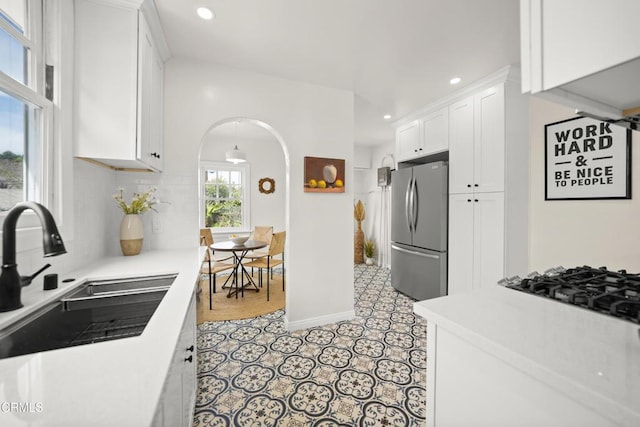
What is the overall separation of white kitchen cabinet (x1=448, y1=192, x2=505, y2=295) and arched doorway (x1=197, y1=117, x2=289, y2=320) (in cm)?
347

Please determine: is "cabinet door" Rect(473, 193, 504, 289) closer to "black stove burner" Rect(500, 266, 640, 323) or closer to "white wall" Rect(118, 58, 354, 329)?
"white wall" Rect(118, 58, 354, 329)

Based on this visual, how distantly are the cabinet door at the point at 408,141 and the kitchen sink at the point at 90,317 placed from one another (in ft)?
10.5

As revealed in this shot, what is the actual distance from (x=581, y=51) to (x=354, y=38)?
5.89ft

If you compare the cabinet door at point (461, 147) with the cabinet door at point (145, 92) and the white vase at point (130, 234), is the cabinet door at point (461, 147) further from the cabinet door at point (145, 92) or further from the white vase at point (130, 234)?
the white vase at point (130, 234)

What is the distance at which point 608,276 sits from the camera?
100 cm

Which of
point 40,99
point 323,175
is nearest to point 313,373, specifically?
point 323,175

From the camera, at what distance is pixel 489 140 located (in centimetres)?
259

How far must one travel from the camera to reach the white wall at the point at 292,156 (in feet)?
7.06

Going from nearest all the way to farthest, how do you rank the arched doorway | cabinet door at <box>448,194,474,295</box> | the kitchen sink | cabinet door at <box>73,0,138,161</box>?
the kitchen sink
cabinet door at <box>73,0,138,161</box>
cabinet door at <box>448,194,474,295</box>
the arched doorway

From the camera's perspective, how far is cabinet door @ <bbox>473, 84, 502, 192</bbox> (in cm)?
250

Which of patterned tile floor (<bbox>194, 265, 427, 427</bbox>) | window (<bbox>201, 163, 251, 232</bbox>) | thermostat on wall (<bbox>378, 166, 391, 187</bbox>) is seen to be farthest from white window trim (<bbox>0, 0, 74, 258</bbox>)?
thermostat on wall (<bbox>378, 166, 391, 187</bbox>)

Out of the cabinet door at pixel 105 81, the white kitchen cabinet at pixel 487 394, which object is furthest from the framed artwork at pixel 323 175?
the white kitchen cabinet at pixel 487 394

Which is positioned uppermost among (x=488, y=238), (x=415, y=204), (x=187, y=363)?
(x=415, y=204)

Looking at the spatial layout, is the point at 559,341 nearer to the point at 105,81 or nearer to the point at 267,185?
the point at 105,81
